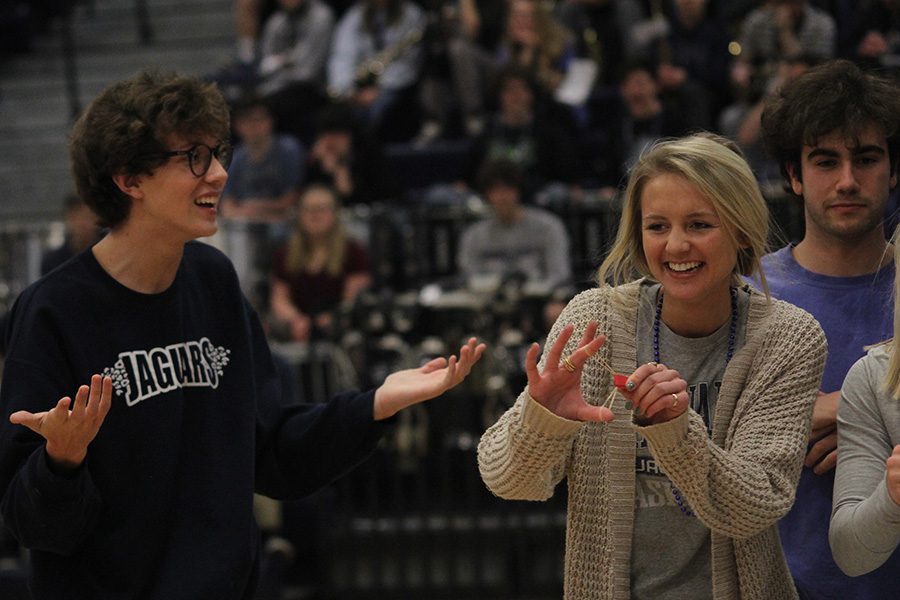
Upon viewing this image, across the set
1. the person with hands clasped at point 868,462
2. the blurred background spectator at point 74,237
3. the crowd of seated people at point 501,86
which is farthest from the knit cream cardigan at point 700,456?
the blurred background spectator at point 74,237

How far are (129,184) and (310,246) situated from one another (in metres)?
5.21

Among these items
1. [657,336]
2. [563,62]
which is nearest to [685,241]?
[657,336]

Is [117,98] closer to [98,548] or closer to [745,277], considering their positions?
[98,548]

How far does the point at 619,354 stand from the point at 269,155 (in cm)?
701

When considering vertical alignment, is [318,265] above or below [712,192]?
below

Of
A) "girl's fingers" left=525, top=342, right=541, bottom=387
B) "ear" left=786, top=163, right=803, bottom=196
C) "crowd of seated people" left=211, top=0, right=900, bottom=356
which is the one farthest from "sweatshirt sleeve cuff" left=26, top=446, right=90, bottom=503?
"crowd of seated people" left=211, top=0, right=900, bottom=356

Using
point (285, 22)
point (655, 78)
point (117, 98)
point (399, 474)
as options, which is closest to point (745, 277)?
point (117, 98)

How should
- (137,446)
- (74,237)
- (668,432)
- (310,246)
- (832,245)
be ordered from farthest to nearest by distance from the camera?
(310,246), (74,237), (832,245), (137,446), (668,432)

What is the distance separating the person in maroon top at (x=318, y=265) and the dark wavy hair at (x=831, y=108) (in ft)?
16.8

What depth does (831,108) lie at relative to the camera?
3271mm

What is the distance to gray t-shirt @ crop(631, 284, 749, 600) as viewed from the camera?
9.45ft

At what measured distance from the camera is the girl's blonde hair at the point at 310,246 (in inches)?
331

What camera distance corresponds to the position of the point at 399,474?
7039 millimetres

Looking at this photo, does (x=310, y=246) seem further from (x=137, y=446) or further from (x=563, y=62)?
(x=137, y=446)
